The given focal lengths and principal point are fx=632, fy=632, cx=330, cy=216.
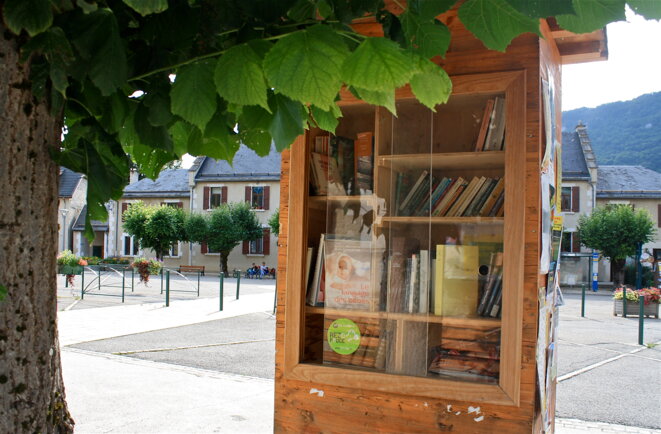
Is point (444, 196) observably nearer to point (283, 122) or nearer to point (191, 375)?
point (283, 122)

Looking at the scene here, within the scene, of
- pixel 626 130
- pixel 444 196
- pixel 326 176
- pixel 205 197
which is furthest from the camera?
pixel 626 130

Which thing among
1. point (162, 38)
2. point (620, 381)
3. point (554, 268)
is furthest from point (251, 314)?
point (162, 38)

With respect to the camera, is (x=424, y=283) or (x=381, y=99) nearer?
(x=381, y=99)

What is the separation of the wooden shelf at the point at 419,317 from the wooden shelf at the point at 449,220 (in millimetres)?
510

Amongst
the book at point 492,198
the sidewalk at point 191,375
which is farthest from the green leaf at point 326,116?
the sidewalk at point 191,375

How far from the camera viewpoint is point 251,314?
47.3 ft

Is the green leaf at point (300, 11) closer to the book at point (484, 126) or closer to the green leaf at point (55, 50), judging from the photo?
the green leaf at point (55, 50)

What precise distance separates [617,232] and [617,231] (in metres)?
0.07

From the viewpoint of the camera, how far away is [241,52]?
1310mm

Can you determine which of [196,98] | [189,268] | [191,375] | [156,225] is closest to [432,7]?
[196,98]

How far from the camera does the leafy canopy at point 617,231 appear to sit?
3675 centimetres

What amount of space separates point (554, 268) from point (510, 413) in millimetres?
1049

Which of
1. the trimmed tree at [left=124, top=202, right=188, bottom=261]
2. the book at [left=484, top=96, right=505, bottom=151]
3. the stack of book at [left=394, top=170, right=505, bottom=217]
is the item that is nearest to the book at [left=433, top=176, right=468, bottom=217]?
the stack of book at [left=394, top=170, right=505, bottom=217]

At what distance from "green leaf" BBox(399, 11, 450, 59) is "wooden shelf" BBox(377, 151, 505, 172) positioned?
215cm
